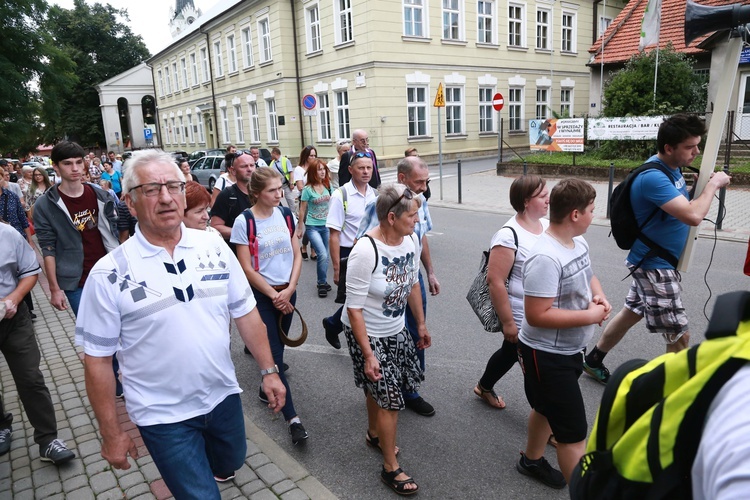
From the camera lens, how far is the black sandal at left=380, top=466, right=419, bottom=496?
9.61 ft

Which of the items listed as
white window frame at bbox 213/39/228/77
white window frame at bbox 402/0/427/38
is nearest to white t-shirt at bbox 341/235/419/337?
white window frame at bbox 402/0/427/38

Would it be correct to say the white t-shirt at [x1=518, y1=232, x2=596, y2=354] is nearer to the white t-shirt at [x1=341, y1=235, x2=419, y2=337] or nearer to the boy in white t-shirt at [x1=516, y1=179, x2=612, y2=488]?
the boy in white t-shirt at [x1=516, y1=179, x2=612, y2=488]

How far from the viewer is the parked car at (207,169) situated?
21.4m

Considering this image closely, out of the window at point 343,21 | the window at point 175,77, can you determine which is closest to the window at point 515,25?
the window at point 343,21

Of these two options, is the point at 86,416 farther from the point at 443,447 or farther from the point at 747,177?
the point at 747,177

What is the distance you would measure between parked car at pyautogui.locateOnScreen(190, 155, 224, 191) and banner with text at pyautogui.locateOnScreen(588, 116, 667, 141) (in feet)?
46.0

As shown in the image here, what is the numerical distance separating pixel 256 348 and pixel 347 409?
1.76 meters

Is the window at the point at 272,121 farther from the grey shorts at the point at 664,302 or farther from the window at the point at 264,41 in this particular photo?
the grey shorts at the point at 664,302

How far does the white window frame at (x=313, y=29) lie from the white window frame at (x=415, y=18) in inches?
181

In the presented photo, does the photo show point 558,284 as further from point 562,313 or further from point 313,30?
point 313,30

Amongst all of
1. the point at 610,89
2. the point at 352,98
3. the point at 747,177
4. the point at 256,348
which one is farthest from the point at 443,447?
the point at 352,98

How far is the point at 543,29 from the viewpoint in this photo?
2847 centimetres

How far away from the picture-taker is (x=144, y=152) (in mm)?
2205

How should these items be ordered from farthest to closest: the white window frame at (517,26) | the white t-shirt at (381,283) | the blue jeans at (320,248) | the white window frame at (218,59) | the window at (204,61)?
1. the window at (204,61)
2. the white window frame at (218,59)
3. the white window frame at (517,26)
4. the blue jeans at (320,248)
5. the white t-shirt at (381,283)
